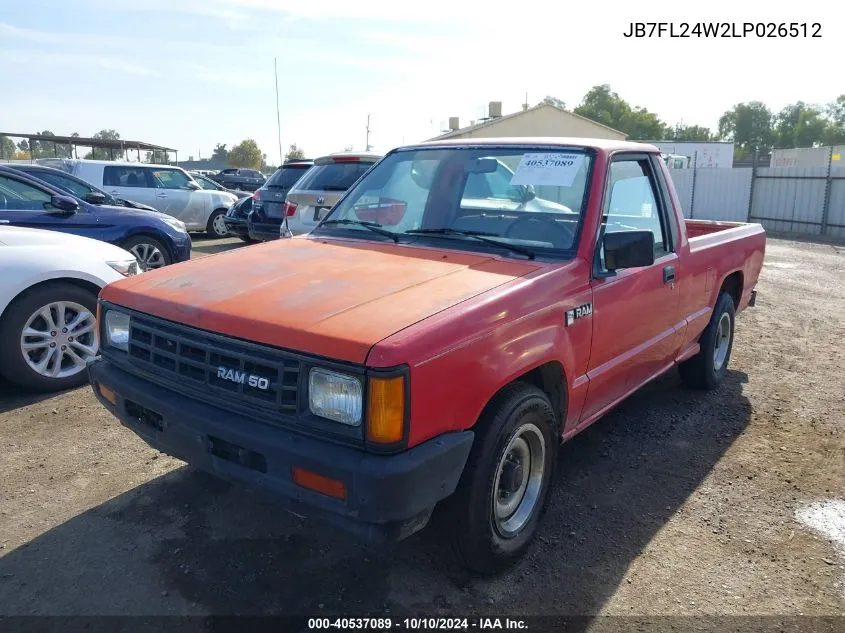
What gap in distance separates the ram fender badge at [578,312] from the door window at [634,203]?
0.47m

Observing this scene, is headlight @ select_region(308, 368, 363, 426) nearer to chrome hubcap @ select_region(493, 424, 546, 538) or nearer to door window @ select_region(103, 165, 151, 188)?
chrome hubcap @ select_region(493, 424, 546, 538)

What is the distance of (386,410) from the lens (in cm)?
224

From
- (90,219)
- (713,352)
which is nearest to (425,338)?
(713,352)

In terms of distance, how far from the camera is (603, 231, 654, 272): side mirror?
318 centimetres

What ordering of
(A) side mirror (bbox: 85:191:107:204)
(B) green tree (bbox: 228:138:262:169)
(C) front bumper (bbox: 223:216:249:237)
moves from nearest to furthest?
(A) side mirror (bbox: 85:191:107:204), (C) front bumper (bbox: 223:216:249:237), (B) green tree (bbox: 228:138:262:169)

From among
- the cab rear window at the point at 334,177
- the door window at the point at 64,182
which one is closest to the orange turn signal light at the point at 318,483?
the cab rear window at the point at 334,177

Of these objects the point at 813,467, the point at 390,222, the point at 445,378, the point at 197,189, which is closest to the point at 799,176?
the point at 197,189

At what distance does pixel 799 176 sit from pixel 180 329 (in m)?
20.5

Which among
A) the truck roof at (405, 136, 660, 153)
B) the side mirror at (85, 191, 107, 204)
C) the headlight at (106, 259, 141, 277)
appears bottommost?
the headlight at (106, 259, 141, 277)

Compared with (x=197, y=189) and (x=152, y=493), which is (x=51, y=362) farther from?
(x=197, y=189)

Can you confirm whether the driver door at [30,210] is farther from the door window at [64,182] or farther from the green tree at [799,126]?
the green tree at [799,126]

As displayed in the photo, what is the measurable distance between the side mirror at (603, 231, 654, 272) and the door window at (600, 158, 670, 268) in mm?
222

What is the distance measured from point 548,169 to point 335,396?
1897 mm

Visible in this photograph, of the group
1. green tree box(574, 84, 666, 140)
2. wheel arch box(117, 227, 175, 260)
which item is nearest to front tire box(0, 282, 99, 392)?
wheel arch box(117, 227, 175, 260)
